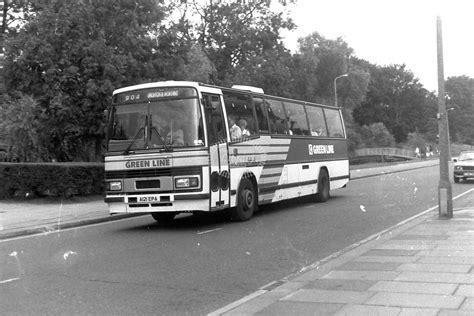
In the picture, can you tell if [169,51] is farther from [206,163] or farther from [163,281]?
[163,281]

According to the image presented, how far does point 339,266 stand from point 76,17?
1586 cm

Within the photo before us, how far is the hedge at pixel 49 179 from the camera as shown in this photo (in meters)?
17.6

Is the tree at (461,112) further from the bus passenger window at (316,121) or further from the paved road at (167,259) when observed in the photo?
the paved road at (167,259)

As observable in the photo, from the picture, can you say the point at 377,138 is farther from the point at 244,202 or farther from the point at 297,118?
the point at 244,202

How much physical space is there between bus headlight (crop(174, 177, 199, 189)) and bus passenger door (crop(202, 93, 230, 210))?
0.44 metres

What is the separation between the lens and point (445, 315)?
4.88m

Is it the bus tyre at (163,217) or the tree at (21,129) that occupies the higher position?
the tree at (21,129)

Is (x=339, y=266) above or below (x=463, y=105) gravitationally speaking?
below

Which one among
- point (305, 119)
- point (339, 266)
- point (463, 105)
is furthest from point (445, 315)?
point (463, 105)

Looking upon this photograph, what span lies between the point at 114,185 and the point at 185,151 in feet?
6.24

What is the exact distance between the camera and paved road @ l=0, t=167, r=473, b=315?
20.1 feet

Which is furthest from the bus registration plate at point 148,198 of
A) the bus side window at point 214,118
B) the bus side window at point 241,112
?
the bus side window at point 241,112

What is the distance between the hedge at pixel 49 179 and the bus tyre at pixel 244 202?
23.3 ft

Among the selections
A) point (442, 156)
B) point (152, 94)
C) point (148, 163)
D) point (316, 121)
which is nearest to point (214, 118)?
point (152, 94)
